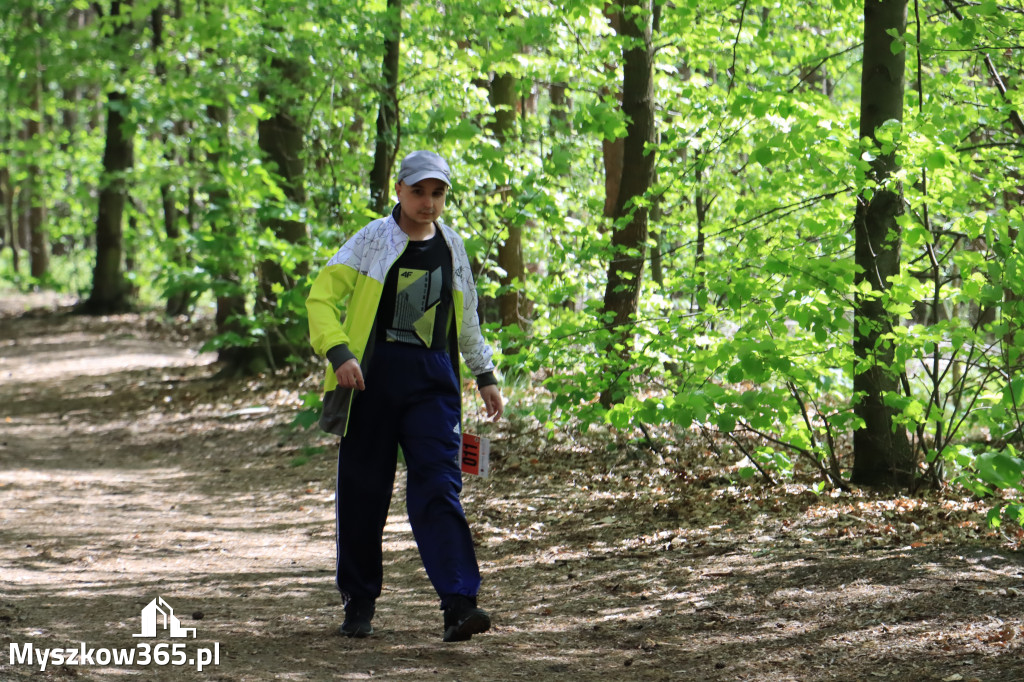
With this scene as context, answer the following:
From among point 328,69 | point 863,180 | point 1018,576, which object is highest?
point 328,69

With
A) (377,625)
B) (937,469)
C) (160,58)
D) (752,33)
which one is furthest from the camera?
(160,58)

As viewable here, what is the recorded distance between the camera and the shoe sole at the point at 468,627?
3775 mm

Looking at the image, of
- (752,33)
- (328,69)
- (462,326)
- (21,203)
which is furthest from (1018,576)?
(21,203)

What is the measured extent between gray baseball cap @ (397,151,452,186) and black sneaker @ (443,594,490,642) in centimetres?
164

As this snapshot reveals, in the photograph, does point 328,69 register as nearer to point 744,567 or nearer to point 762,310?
point 762,310

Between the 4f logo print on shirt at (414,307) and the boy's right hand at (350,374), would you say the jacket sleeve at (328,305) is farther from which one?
the 4f logo print on shirt at (414,307)

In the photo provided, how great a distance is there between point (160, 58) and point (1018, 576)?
32.1ft

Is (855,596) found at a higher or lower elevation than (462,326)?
lower

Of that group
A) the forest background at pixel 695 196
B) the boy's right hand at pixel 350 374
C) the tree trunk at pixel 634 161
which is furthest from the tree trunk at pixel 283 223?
the boy's right hand at pixel 350 374

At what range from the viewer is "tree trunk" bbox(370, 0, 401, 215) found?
27.7ft

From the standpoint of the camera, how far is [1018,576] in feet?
14.4

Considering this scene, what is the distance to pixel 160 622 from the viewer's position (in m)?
4.35

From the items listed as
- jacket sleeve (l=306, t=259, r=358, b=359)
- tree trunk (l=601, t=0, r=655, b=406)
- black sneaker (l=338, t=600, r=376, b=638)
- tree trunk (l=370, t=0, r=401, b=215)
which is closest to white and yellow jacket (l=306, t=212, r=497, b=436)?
jacket sleeve (l=306, t=259, r=358, b=359)

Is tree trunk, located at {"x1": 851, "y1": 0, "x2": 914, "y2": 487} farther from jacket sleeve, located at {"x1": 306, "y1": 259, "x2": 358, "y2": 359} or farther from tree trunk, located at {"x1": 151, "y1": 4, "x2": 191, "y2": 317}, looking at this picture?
tree trunk, located at {"x1": 151, "y1": 4, "x2": 191, "y2": 317}
